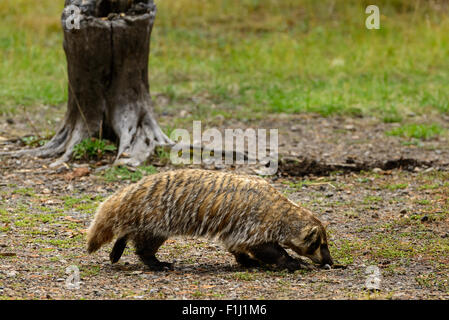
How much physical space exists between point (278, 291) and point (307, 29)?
10.5 metres

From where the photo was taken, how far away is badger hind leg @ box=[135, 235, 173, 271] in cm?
502

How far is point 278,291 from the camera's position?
4.48 metres

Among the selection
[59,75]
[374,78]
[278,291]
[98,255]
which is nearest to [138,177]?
[98,255]

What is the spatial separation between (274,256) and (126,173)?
3.05m

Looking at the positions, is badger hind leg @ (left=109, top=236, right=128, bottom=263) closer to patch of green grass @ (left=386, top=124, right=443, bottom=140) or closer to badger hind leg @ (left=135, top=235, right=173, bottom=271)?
badger hind leg @ (left=135, top=235, right=173, bottom=271)

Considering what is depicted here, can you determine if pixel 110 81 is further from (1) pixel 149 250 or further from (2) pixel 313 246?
(2) pixel 313 246

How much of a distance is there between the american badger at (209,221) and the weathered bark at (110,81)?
9.35 feet

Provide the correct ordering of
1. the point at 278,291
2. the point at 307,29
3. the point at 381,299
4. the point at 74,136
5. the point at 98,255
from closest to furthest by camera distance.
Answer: the point at 381,299 < the point at 278,291 < the point at 98,255 < the point at 74,136 < the point at 307,29

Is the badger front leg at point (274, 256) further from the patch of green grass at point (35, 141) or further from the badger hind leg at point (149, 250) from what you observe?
the patch of green grass at point (35, 141)

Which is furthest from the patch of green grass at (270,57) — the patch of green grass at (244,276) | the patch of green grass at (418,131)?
the patch of green grass at (244,276)

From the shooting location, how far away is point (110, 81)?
810 cm

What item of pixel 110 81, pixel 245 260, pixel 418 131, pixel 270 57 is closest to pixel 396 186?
pixel 418 131

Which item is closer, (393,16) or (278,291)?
(278,291)

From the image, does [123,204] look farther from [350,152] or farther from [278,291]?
[350,152]
